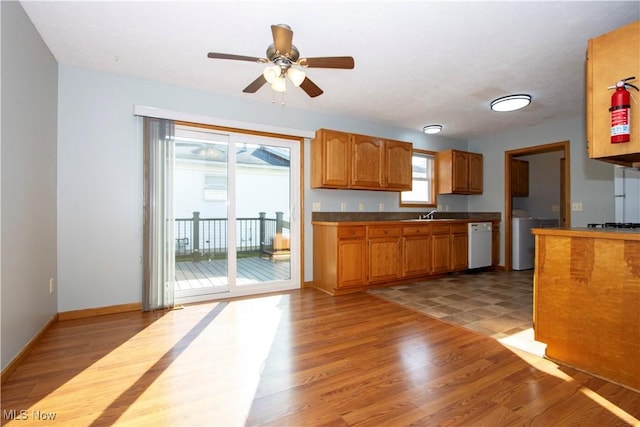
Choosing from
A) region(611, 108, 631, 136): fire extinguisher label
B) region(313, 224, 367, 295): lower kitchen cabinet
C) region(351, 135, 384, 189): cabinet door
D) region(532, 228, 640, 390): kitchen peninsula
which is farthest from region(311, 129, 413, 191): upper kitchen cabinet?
region(611, 108, 631, 136): fire extinguisher label

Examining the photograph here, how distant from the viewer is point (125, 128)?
125 inches

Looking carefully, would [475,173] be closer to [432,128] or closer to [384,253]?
[432,128]

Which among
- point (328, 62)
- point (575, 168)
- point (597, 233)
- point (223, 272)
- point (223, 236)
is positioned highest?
point (328, 62)

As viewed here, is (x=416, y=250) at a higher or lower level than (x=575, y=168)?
lower

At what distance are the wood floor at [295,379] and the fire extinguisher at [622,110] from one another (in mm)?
1499

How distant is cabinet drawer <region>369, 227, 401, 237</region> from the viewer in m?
4.03

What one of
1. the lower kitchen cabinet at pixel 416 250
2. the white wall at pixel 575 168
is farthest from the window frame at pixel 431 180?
the white wall at pixel 575 168

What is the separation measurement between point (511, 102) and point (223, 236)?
12.7 ft

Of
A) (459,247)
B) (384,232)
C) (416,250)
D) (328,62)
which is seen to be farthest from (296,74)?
(459,247)

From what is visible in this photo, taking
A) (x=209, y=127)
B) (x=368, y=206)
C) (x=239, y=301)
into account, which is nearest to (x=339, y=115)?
(x=368, y=206)

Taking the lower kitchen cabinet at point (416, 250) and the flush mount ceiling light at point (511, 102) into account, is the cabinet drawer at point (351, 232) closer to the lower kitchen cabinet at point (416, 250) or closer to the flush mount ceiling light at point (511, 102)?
the lower kitchen cabinet at point (416, 250)

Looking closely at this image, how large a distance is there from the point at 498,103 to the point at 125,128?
429 cm

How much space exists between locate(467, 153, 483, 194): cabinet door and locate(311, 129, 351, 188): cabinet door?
275cm

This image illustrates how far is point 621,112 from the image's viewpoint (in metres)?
1.78
